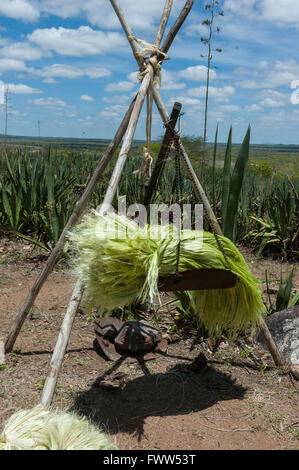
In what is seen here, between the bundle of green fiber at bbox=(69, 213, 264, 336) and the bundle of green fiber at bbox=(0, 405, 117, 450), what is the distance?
48cm

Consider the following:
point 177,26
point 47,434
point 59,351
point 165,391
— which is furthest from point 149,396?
point 177,26

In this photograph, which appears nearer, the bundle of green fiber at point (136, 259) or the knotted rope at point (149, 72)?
the bundle of green fiber at point (136, 259)

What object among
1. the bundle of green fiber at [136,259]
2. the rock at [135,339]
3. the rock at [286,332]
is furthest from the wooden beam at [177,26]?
the rock at [286,332]

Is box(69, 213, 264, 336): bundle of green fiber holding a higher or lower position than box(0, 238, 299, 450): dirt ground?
higher

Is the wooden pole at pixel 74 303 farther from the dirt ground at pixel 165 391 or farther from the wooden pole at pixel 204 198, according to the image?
the dirt ground at pixel 165 391

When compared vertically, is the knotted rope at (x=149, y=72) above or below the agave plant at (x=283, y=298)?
above

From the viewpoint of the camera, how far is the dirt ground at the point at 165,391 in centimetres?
207

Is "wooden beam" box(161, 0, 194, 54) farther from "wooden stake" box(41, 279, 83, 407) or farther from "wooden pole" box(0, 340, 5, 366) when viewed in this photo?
"wooden pole" box(0, 340, 5, 366)

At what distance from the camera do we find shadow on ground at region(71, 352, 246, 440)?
2.16 metres

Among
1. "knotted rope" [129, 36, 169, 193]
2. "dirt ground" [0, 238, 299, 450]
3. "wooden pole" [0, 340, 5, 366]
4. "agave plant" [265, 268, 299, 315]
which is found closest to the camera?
"dirt ground" [0, 238, 299, 450]

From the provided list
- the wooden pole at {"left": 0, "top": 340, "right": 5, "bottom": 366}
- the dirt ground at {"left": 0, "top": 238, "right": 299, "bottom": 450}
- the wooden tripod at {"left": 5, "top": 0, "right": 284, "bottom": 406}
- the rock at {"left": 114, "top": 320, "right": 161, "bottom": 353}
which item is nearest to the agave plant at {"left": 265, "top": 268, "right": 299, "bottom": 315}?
the dirt ground at {"left": 0, "top": 238, "right": 299, "bottom": 450}

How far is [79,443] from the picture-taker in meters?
1.55
